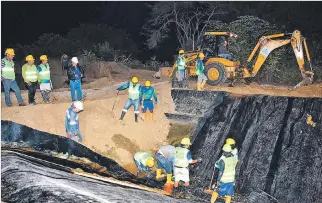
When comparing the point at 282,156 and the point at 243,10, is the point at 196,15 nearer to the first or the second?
the point at 243,10

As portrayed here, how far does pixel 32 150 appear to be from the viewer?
9445 mm

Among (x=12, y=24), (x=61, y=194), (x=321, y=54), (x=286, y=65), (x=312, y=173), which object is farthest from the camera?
(x=12, y=24)

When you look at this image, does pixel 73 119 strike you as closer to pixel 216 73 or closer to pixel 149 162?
pixel 149 162

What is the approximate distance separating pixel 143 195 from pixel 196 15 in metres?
16.6

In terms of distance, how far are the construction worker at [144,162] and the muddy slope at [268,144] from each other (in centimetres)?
122

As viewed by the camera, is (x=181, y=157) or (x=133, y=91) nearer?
(x=181, y=157)

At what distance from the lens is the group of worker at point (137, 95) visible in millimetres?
11266

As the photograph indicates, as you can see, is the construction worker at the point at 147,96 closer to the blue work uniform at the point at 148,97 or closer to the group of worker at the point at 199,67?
the blue work uniform at the point at 148,97

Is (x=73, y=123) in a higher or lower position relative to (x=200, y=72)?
lower

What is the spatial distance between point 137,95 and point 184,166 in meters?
3.41

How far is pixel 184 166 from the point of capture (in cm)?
855

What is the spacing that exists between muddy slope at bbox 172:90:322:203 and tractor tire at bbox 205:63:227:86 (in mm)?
1289

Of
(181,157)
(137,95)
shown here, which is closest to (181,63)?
(137,95)

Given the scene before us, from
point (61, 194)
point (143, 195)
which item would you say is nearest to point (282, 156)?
point (143, 195)
